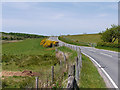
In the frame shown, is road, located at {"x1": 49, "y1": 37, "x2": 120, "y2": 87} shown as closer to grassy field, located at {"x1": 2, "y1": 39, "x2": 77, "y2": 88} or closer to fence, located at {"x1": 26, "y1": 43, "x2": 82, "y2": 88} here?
fence, located at {"x1": 26, "y1": 43, "x2": 82, "y2": 88}

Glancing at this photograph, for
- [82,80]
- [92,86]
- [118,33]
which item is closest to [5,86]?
[82,80]

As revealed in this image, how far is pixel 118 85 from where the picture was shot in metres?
10.6

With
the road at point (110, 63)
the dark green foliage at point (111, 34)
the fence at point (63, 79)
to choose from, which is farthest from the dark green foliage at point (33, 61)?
the dark green foliage at point (111, 34)

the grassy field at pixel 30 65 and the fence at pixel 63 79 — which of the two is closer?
the fence at pixel 63 79

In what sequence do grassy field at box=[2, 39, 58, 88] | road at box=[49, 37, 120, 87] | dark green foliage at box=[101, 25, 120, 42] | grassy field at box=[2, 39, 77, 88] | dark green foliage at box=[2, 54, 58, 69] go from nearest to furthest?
road at box=[49, 37, 120, 87]
grassy field at box=[2, 39, 77, 88]
grassy field at box=[2, 39, 58, 88]
dark green foliage at box=[2, 54, 58, 69]
dark green foliage at box=[101, 25, 120, 42]

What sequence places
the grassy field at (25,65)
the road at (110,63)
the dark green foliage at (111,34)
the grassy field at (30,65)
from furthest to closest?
the dark green foliage at (111,34)
the grassy field at (25,65)
the grassy field at (30,65)
the road at (110,63)

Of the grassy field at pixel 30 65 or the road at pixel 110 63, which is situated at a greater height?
the road at pixel 110 63

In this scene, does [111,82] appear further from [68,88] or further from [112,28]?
[112,28]

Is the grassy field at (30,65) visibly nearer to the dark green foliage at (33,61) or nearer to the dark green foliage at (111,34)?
the dark green foliage at (33,61)

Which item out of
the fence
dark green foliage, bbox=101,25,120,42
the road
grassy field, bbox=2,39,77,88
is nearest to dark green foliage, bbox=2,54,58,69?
grassy field, bbox=2,39,77,88

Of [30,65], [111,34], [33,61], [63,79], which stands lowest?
[30,65]

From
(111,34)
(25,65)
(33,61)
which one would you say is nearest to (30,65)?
(25,65)

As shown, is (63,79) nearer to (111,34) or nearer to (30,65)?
(30,65)

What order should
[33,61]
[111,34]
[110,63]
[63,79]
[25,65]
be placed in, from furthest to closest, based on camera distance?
[111,34]
[33,61]
[25,65]
[110,63]
[63,79]
